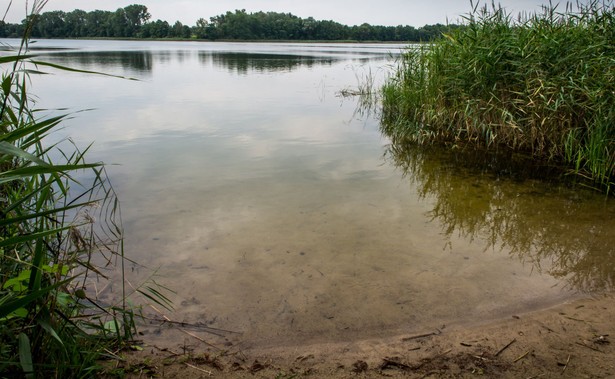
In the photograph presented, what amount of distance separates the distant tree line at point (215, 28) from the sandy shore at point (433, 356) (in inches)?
3202

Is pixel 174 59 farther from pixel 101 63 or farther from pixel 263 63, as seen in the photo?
pixel 101 63

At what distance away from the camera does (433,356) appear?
229 centimetres

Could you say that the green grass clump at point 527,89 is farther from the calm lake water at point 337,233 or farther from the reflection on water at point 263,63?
the reflection on water at point 263,63

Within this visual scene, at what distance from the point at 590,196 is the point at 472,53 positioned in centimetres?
286

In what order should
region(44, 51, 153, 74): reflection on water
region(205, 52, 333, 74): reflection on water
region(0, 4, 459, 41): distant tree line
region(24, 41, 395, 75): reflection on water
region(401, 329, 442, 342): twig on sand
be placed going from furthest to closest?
1. region(0, 4, 459, 41): distant tree line
2. region(205, 52, 333, 74): reflection on water
3. region(24, 41, 395, 75): reflection on water
4. region(44, 51, 153, 74): reflection on water
5. region(401, 329, 442, 342): twig on sand

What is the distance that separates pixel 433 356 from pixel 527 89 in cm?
489

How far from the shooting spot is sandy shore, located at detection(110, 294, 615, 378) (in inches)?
83.8

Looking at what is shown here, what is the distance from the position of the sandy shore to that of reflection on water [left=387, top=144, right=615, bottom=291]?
810 millimetres

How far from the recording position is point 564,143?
5.78 meters

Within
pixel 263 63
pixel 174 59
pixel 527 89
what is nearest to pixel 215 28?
pixel 174 59

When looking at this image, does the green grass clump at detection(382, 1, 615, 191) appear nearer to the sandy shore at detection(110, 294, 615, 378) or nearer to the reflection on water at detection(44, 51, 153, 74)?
the sandy shore at detection(110, 294, 615, 378)

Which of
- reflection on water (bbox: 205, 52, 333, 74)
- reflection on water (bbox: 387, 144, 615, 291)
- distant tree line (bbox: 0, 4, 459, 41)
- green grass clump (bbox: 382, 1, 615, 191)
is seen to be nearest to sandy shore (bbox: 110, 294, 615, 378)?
reflection on water (bbox: 387, 144, 615, 291)

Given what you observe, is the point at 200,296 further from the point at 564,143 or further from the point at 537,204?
the point at 564,143

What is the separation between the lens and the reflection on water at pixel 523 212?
3436mm
